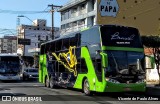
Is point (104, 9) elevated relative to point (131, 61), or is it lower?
elevated

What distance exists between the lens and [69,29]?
72312mm

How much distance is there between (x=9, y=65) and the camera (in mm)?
38281

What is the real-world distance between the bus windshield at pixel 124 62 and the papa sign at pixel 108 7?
137 feet

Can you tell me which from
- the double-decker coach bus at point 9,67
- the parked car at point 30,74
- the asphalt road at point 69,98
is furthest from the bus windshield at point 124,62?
the parked car at point 30,74

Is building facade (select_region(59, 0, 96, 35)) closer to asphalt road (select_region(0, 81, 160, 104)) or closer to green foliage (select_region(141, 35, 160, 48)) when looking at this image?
green foliage (select_region(141, 35, 160, 48))

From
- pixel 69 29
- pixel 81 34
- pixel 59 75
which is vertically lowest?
pixel 59 75

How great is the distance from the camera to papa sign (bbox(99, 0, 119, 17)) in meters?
60.5

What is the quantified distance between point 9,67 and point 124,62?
71.6ft

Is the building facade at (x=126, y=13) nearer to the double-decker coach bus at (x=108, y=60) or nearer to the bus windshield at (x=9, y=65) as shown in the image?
the bus windshield at (x=9, y=65)

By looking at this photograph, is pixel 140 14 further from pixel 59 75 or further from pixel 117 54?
pixel 117 54

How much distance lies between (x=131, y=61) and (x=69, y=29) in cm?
A: 5382

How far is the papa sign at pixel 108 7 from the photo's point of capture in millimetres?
60500

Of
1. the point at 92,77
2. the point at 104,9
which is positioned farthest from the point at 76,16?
the point at 92,77

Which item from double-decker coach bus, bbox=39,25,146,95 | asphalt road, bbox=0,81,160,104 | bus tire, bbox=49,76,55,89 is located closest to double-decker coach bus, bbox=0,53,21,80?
bus tire, bbox=49,76,55,89
